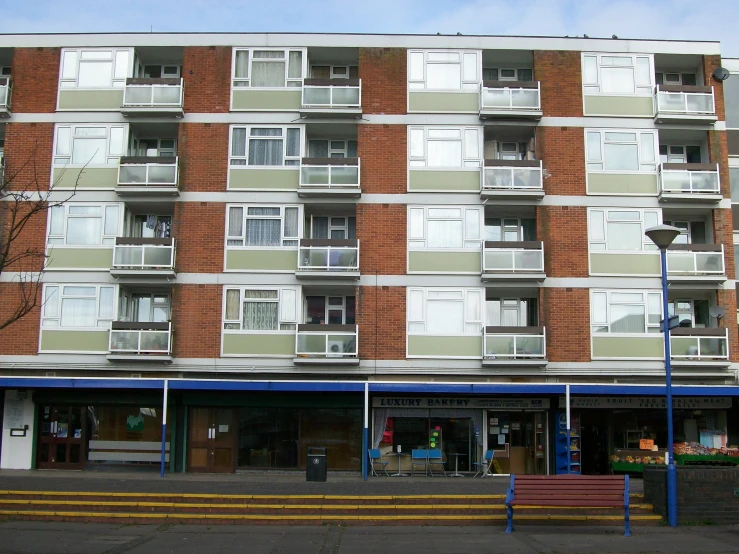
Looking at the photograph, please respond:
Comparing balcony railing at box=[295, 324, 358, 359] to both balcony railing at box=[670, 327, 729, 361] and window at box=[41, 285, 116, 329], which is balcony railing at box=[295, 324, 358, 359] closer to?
window at box=[41, 285, 116, 329]

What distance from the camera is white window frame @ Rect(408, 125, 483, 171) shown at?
25125mm

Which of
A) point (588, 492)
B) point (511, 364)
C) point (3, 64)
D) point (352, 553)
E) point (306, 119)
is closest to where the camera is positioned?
point (352, 553)

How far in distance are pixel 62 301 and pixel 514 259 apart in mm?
13929

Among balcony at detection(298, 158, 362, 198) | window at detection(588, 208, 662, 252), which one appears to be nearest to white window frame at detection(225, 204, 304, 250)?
balcony at detection(298, 158, 362, 198)

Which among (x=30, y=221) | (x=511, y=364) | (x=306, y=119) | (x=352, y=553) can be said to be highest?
(x=306, y=119)

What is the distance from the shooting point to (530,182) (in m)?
24.7

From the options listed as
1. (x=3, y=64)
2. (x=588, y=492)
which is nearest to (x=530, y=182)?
(x=588, y=492)

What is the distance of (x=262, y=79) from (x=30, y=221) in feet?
28.0

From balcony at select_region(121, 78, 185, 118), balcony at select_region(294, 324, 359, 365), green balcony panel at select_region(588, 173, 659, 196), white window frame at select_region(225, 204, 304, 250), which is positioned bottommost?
balcony at select_region(294, 324, 359, 365)

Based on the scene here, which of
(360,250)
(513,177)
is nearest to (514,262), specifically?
(513,177)

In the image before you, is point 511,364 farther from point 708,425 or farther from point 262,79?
point 262,79

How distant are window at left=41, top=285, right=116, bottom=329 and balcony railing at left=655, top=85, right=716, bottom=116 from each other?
18167 millimetres

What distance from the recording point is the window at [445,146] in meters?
25.2

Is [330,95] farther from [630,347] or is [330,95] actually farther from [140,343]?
[630,347]
